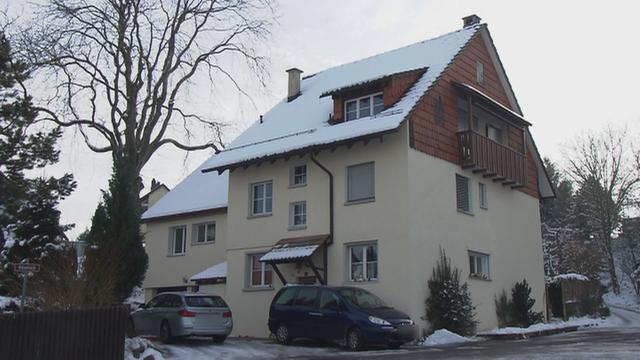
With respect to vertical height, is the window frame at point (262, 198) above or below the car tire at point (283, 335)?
above

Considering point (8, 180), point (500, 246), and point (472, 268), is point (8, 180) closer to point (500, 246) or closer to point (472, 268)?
point (472, 268)

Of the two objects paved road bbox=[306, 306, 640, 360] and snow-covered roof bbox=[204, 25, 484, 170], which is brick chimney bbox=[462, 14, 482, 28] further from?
paved road bbox=[306, 306, 640, 360]

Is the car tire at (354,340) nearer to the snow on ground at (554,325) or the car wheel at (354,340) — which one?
the car wheel at (354,340)

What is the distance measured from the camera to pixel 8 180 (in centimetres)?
2130

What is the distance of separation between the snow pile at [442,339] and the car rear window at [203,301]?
19.8 ft

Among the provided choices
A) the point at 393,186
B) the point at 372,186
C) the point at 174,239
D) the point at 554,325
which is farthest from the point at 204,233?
the point at 554,325

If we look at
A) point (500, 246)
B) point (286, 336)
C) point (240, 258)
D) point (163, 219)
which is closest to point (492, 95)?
point (500, 246)

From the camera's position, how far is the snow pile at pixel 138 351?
47.9 feet

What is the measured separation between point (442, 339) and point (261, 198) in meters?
9.25

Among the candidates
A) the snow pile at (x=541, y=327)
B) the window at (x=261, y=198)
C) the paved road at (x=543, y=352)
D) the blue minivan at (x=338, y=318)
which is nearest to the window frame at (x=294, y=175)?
the window at (x=261, y=198)

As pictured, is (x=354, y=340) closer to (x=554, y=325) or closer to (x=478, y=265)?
(x=478, y=265)

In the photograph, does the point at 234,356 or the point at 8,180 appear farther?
the point at 8,180

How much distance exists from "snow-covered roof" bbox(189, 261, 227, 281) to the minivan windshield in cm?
910

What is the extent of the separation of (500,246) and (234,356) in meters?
13.1
